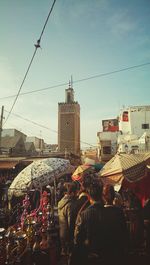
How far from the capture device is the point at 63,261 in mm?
5945

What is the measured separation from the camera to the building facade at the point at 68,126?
1965 inches

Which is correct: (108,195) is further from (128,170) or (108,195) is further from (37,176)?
(37,176)

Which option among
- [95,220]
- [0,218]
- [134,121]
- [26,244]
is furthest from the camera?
[134,121]

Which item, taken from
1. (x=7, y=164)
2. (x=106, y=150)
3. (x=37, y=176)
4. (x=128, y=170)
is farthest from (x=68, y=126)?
(x=128, y=170)

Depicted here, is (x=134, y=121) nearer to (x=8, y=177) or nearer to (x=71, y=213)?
(x=8, y=177)

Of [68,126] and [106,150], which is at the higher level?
[68,126]

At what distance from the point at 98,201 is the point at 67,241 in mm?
2386

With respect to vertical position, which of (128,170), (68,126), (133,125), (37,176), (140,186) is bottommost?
(140,186)

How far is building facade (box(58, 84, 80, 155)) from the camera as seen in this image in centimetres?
4991

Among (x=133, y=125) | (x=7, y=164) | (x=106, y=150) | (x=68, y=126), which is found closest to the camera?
(x=7, y=164)

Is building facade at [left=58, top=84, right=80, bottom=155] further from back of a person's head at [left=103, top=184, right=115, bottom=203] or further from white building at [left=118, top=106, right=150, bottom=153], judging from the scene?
back of a person's head at [left=103, top=184, right=115, bottom=203]

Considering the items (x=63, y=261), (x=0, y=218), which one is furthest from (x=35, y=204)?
(x=63, y=261)

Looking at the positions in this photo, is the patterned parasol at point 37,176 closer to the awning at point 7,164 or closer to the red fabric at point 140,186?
the red fabric at point 140,186

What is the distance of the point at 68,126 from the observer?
51.1 m
